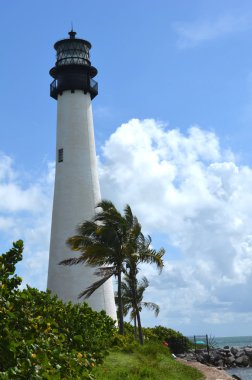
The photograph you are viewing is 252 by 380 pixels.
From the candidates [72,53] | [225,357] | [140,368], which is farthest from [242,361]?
[72,53]

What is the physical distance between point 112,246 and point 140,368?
10.2 metres

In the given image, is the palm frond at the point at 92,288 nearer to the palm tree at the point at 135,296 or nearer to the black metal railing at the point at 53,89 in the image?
the palm tree at the point at 135,296

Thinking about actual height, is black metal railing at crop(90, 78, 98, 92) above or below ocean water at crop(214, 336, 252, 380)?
above

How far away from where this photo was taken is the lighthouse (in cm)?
2895

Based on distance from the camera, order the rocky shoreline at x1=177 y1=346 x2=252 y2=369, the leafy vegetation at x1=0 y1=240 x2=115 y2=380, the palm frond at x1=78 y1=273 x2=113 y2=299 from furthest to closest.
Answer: the rocky shoreline at x1=177 y1=346 x2=252 y2=369 → the palm frond at x1=78 y1=273 x2=113 y2=299 → the leafy vegetation at x1=0 y1=240 x2=115 y2=380

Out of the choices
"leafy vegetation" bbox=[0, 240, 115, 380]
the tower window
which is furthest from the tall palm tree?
"leafy vegetation" bbox=[0, 240, 115, 380]

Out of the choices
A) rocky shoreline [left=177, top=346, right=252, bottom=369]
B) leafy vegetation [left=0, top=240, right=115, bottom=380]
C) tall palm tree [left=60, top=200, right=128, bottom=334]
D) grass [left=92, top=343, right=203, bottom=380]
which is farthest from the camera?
rocky shoreline [left=177, top=346, right=252, bottom=369]

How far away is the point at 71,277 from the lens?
2883cm

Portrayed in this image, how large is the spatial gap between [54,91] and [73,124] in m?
3.11

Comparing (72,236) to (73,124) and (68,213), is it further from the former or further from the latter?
(73,124)

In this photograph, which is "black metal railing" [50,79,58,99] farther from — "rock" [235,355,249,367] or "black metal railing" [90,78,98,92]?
"rock" [235,355,249,367]

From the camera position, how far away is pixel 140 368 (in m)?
17.1

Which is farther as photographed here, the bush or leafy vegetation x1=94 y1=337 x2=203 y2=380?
the bush

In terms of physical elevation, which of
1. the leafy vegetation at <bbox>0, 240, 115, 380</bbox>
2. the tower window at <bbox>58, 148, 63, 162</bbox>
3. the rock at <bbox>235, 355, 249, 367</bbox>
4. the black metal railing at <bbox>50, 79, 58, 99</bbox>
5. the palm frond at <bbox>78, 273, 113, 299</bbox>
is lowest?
the leafy vegetation at <bbox>0, 240, 115, 380</bbox>
